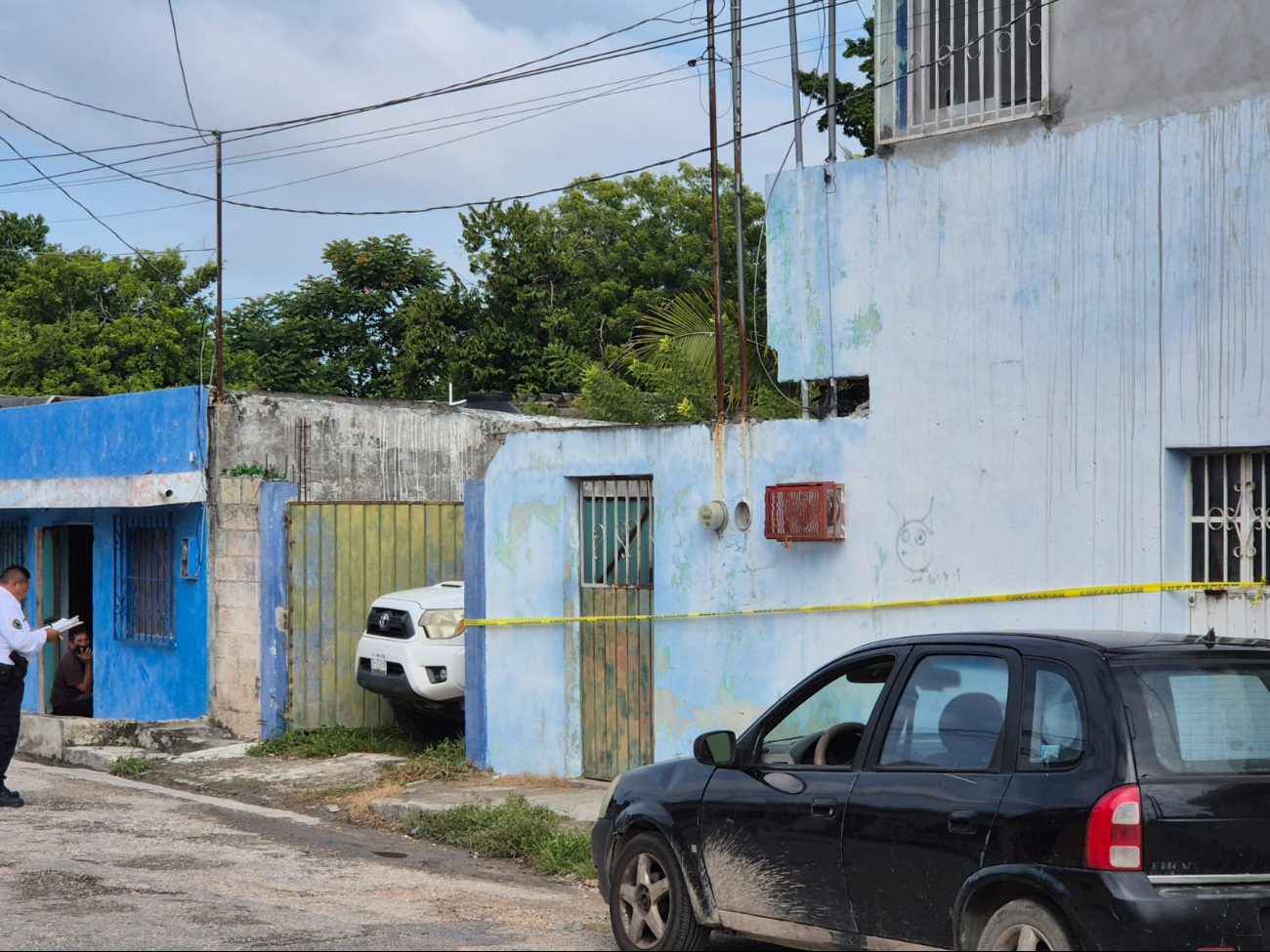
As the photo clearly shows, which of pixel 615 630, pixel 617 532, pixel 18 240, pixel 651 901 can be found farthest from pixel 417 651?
pixel 18 240

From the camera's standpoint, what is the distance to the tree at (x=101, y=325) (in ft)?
119

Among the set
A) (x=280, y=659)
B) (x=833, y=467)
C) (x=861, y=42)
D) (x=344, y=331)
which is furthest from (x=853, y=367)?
(x=344, y=331)

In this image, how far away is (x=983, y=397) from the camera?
8953mm

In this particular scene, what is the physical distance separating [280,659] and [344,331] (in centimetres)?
2305

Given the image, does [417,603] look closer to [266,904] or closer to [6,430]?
[266,904]

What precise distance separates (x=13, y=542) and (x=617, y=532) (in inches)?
427

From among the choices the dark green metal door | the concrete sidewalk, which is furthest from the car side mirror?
the dark green metal door

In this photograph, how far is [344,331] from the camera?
36.1 metres

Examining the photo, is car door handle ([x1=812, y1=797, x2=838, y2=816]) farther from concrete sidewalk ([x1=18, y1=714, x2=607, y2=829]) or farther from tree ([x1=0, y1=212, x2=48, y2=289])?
tree ([x1=0, y1=212, x2=48, y2=289])

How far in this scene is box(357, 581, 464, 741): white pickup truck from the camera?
500 inches

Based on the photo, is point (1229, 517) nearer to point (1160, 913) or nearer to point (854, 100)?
point (1160, 913)

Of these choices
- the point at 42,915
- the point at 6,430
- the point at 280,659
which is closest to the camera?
the point at 42,915

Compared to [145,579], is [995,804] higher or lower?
lower

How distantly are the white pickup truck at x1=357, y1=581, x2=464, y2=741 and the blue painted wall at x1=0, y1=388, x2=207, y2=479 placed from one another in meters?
2.98
